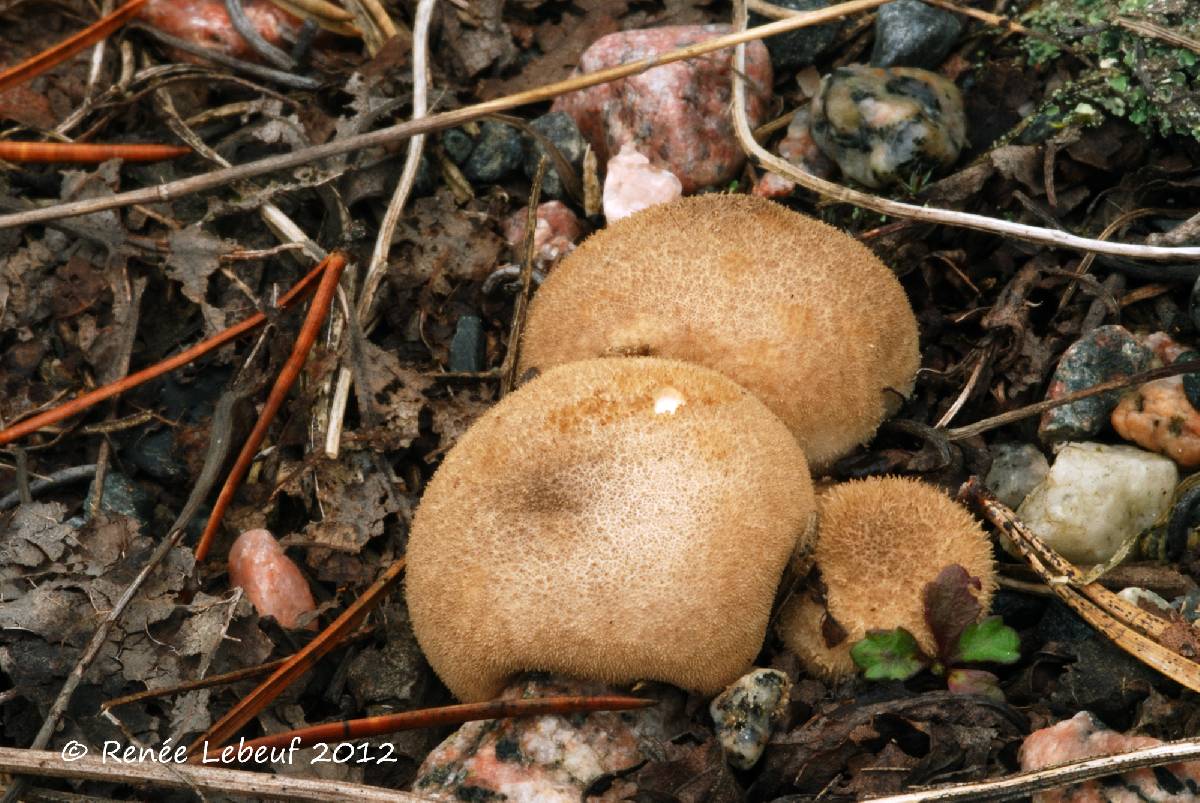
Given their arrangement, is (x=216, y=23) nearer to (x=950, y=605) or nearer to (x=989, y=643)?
(x=950, y=605)

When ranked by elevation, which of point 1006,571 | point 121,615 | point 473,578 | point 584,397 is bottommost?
point 1006,571

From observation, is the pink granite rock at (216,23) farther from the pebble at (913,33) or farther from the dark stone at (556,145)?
the pebble at (913,33)

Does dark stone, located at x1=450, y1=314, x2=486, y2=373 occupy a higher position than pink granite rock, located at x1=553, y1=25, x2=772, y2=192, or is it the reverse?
pink granite rock, located at x1=553, y1=25, x2=772, y2=192

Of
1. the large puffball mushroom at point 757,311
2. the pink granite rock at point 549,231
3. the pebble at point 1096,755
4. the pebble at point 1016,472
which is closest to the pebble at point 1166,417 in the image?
the pebble at point 1016,472

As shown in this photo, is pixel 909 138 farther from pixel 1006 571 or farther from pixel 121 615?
pixel 121 615

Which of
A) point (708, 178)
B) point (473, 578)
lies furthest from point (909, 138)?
point (473, 578)

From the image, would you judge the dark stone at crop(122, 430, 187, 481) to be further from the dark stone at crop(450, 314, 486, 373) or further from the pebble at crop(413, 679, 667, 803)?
the pebble at crop(413, 679, 667, 803)

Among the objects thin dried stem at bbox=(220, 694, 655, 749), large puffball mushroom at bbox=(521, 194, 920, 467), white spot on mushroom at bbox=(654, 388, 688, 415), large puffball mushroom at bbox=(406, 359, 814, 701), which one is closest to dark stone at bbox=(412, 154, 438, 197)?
large puffball mushroom at bbox=(521, 194, 920, 467)
